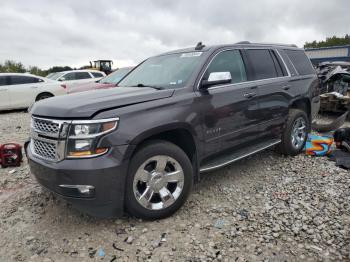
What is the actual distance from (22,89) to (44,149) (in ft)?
31.1

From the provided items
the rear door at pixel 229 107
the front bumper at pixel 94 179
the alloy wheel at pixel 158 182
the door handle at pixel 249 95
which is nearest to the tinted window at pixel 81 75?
the rear door at pixel 229 107

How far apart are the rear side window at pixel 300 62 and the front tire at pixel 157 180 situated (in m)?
3.03

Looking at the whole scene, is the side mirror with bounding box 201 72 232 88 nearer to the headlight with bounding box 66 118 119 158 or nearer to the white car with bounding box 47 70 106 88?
the headlight with bounding box 66 118 119 158

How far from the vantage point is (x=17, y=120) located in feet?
30.3

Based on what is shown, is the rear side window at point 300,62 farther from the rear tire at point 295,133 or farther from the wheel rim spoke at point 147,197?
Result: the wheel rim spoke at point 147,197

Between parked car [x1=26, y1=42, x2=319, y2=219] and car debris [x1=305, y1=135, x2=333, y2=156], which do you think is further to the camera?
car debris [x1=305, y1=135, x2=333, y2=156]

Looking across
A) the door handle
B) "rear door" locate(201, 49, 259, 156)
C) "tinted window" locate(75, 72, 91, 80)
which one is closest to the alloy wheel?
"rear door" locate(201, 49, 259, 156)

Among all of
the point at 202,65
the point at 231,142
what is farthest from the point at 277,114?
the point at 202,65

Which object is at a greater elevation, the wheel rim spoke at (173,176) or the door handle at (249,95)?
the door handle at (249,95)

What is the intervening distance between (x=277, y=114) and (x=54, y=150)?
318 cm

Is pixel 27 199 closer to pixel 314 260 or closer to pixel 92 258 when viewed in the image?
pixel 92 258

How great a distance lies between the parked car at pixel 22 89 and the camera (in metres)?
10.6

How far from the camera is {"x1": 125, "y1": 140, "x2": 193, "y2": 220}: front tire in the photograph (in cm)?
273

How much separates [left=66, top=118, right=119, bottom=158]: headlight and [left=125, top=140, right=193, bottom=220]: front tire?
0.39 metres
